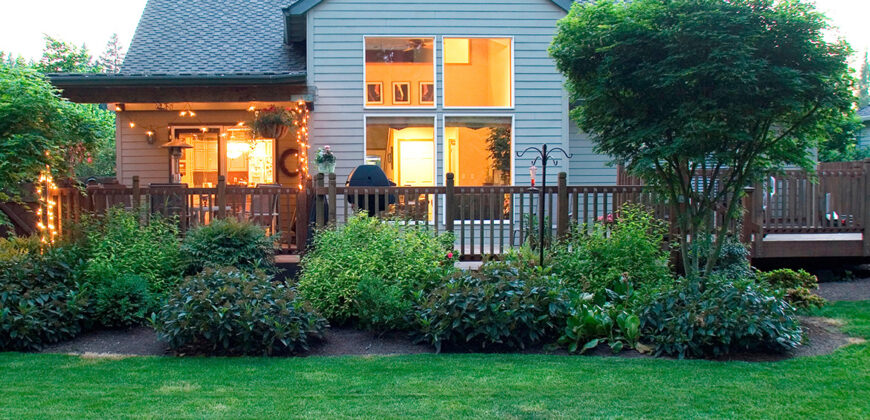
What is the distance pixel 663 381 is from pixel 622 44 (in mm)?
3319

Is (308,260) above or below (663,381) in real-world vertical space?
above

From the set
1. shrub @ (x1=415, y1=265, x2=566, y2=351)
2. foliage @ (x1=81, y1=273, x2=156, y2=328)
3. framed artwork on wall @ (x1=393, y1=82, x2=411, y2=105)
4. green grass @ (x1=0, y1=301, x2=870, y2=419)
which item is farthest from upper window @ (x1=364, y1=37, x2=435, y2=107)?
green grass @ (x1=0, y1=301, x2=870, y2=419)

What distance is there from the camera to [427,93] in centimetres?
1254

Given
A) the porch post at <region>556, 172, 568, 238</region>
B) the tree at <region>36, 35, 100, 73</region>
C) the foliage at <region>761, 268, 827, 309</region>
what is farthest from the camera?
the tree at <region>36, 35, 100, 73</region>

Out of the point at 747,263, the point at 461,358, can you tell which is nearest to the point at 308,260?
the point at 461,358

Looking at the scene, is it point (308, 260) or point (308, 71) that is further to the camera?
point (308, 71)

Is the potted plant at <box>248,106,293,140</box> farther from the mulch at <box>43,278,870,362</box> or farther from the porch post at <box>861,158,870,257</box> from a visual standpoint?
the porch post at <box>861,158,870,257</box>

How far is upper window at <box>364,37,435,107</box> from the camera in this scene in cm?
1245

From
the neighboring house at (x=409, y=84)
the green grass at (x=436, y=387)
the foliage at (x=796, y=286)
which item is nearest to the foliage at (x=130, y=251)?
the green grass at (x=436, y=387)

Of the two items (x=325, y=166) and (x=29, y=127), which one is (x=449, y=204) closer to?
(x=325, y=166)

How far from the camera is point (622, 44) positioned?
24.1ft

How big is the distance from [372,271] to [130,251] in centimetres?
270

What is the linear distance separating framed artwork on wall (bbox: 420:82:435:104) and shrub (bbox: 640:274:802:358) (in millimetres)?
6401

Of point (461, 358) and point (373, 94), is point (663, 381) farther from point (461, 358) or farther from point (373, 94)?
point (373, 94)
